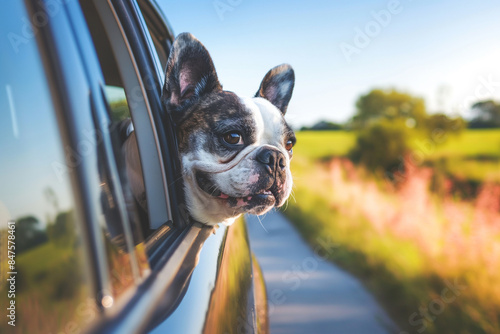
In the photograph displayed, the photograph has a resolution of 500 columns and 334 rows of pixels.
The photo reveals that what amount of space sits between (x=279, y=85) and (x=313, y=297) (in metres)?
3.06

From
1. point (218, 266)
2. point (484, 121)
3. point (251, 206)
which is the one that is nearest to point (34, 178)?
point (218, 266)

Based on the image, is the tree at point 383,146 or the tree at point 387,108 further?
the tree at point 387,108

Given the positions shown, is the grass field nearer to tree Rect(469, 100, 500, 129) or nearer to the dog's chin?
the dog's chin

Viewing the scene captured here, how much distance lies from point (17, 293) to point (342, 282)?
514cm

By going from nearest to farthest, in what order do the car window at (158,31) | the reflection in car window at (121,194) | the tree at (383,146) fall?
1. the reflection in car window at (121,194)
2. the car window at (158,31)
3. the tree at (383,146)

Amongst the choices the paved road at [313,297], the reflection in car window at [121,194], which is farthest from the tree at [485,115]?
the reflection in car window at [121,194]

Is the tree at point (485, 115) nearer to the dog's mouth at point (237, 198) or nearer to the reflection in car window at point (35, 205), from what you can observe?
the dog's mouth at point (237, 198)

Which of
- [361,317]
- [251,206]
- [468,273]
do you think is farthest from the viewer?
[361,317]

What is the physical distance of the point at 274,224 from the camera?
910cm

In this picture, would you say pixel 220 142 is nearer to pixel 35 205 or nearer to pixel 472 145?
pixel 35 205

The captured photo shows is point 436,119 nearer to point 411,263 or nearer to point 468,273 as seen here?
point 411,263

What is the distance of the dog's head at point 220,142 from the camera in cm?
218

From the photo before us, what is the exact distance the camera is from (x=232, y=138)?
2.34 m

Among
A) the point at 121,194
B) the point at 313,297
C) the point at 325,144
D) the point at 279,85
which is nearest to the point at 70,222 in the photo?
the point at 121,194
